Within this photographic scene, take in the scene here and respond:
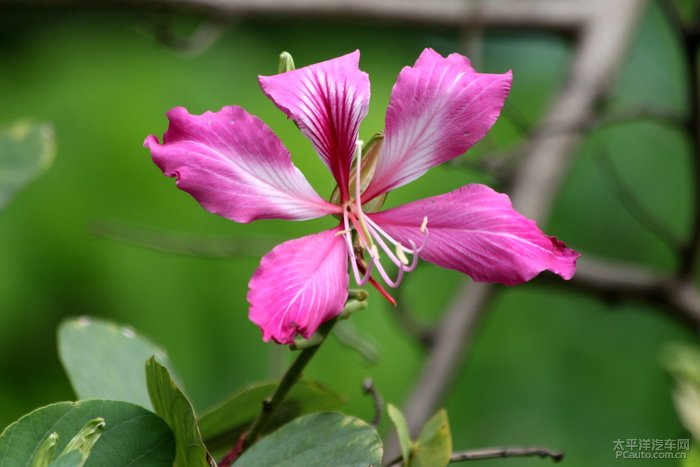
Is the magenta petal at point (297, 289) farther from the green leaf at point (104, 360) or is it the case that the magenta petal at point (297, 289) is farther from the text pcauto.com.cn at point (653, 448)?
the text pcauto.com.cn at point (653, 448)

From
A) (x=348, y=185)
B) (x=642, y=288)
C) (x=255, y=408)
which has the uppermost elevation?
(x=348, y=185)

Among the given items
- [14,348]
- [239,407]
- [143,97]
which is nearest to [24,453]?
[239,407]

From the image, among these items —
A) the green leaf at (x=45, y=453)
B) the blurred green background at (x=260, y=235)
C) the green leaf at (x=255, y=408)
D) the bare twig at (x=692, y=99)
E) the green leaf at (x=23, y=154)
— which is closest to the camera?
the green leaf at (x=45, y=453)

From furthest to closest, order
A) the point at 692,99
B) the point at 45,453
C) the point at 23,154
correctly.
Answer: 1. the point at 692,99
2. the point at 23,154
3. the point at 45,453

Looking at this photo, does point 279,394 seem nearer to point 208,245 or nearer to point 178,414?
point 178,414

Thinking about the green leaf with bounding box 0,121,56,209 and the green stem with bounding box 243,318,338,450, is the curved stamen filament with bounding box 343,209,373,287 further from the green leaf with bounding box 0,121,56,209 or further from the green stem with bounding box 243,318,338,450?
the green leaf with bounding box 0,121,56,209

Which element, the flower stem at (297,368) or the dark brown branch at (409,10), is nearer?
the flower stem at (297,368)

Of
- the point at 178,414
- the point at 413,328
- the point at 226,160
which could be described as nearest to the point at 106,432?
the point at 178,414

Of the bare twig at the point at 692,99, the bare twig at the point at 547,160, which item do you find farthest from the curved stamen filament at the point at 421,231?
the bare twig at the point at 692,99
